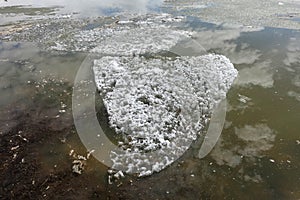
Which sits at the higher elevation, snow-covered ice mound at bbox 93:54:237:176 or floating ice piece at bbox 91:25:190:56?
floating ice piece at bbox 91:25:190:56

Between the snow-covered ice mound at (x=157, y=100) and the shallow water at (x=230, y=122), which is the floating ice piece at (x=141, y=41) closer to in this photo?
the snow-covered ice mound at (x=157, y=100)

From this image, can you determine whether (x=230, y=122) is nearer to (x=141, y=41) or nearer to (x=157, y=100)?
(x=157, y=100)

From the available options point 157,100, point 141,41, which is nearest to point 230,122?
point 157,100

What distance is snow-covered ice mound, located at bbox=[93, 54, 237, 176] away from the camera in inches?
291

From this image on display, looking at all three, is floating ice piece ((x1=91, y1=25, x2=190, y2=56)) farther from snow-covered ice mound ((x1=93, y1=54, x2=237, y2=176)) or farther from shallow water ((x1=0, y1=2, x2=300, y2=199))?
shallow water ((x1=0, y1=2, x2=300, y2=199))

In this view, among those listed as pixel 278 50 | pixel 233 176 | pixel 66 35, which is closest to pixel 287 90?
pixel 278 50

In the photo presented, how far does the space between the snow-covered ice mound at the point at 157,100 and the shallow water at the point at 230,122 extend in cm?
48

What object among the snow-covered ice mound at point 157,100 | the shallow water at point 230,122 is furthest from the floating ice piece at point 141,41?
the shallow water at point 230,122

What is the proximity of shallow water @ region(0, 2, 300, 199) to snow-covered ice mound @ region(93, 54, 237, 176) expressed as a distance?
478mm

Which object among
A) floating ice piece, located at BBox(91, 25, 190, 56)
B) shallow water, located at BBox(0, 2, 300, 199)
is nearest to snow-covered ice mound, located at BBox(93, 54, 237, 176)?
shallow water, located at BBox(0, 2, 300, 199)

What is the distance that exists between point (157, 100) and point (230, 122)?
2506mm

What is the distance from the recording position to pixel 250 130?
8211 millimetres

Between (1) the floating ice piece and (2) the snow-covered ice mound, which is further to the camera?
(1) the floating ice piece

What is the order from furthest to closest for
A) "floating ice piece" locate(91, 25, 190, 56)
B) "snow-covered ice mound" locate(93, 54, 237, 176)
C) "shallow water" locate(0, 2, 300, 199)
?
"floating ice piece" locate(91, 25, 190, 56) → "snow-covered ice mound" locate(93, 54, 237, 176) → "shallow water" locate(0, 2, 300, 199)
